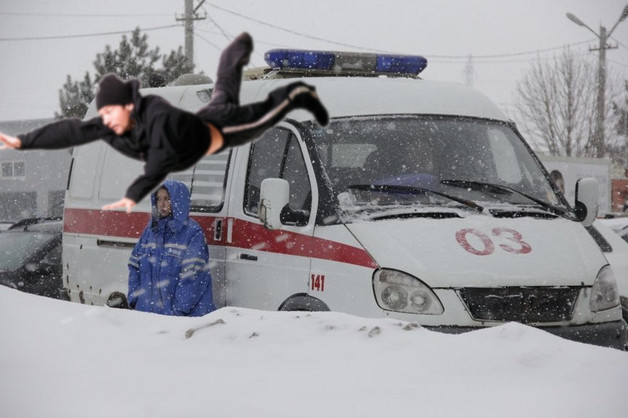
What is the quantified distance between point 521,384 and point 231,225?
2.44 m

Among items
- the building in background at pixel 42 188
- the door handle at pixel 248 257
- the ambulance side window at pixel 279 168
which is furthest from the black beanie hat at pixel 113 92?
the door handle at pixel 248 257

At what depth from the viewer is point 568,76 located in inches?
129

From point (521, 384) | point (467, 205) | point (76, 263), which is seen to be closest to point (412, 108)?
point (467, 205)

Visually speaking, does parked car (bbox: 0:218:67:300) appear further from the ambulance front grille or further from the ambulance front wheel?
the ambulance front grille

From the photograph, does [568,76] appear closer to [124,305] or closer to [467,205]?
[467,205]

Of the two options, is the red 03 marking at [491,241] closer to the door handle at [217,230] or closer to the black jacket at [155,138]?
the door handle at [217,230]

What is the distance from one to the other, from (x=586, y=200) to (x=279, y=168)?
2075 millimetres

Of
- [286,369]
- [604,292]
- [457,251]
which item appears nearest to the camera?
[286,369]

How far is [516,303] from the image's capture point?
Answer: 4.34 m

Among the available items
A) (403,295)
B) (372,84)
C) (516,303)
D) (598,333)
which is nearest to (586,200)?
(598,333)

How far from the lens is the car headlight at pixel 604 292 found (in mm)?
4730

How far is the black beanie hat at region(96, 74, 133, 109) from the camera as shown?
110 cm

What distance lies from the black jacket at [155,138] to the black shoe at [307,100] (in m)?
0.13

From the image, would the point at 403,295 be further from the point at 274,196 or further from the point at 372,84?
the point at 274,196
